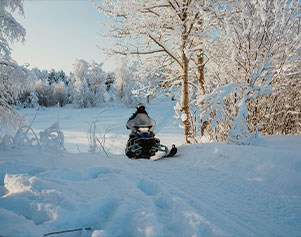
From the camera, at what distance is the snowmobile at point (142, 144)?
335cm

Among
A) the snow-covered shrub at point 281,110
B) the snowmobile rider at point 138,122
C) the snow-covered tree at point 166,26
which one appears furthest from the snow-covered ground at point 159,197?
the snow-covered tree at point 166,26

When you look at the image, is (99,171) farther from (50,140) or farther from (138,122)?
(138,122)

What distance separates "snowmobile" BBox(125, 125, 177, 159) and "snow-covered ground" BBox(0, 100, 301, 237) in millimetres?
896

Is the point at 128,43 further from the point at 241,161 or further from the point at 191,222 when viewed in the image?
the point at 191,222

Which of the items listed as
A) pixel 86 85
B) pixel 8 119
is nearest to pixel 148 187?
pixel 8 119

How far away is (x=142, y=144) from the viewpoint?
3.40 meters

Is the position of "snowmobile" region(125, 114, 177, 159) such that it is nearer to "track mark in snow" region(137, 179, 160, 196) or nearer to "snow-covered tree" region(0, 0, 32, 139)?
"track mark in snow" region(137, 179, 160, 196)

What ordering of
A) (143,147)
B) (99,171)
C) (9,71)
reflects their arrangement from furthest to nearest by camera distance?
(9,71)
(143,147)
(99,171)

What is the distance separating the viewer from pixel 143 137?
3.43 metres

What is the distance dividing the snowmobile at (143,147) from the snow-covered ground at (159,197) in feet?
2.94

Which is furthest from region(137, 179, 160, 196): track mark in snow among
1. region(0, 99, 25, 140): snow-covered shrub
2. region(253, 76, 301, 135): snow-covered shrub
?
region(0, 99, 25, 140): snow-covered shrub

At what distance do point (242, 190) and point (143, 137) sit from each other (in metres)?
2.03

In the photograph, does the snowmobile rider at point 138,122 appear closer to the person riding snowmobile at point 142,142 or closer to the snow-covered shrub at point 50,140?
the person riding snowmobile at point 142,142

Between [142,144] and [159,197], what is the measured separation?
6.14 ft
